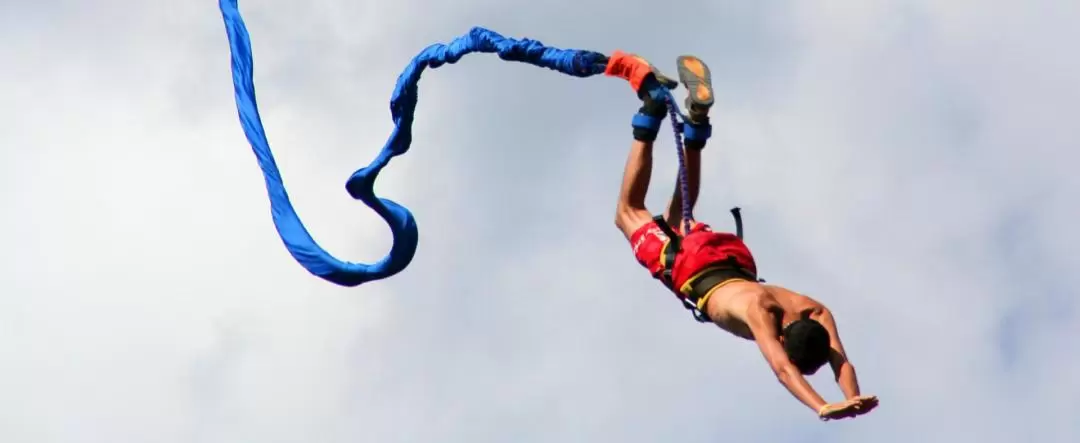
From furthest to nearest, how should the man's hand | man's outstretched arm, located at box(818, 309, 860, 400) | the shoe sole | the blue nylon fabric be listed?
1. the blue nylon fabric
2. the shoe sole
3. man's outstretched arm, located at box(818, 309, 860, 400)
4. the man's hand

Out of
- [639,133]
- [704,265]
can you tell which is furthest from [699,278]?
[639,133]

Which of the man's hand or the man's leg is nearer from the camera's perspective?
the man's hand

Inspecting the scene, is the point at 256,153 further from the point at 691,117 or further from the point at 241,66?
the point at 691,117

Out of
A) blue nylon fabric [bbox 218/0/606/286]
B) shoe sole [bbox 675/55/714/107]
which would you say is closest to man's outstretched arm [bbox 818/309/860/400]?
shoe sole [bbox 675/55/714/107]

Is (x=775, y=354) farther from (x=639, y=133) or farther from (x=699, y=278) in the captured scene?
(x=639, y=133)

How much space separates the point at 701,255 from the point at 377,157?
4.03m

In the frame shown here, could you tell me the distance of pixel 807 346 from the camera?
21016mm

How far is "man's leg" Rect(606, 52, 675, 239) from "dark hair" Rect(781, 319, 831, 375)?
2889 mm

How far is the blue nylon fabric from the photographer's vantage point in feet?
78.9

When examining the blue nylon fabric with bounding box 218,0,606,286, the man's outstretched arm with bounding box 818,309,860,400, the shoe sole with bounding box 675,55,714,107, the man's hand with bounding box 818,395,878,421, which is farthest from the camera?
the blue nylon fabric with bounding box 218,0,606,286

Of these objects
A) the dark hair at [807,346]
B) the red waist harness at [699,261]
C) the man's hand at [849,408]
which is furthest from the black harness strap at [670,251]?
the man's hand at [849,408]

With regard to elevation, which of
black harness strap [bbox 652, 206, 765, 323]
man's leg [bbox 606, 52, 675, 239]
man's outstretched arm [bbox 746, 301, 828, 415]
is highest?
man's leg [bbox 606, 52, 675, 239]

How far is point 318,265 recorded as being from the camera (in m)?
24.5

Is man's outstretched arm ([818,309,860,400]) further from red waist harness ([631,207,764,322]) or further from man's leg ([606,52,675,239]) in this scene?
man's leg ([606,52,675,239])
